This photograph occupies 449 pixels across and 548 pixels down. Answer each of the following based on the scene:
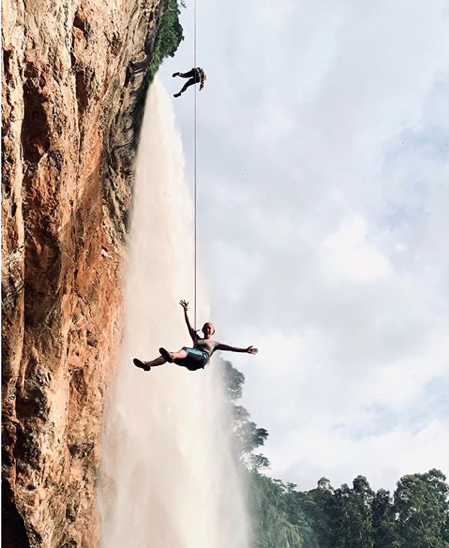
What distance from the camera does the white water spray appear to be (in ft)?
56.9

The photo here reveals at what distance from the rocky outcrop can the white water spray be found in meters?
2.38

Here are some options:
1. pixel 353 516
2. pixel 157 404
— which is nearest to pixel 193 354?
pixel 157 404

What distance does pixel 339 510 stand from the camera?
46531 mm

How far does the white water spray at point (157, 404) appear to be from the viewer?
17328 mm

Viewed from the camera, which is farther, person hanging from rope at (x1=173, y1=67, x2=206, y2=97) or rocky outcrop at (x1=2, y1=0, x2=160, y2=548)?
person hanging from rope at (x1=173, y1=67, x2=206, y2=97)

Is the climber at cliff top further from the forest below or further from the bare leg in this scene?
the forest below

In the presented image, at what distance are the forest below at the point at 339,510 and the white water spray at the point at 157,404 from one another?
19.4m

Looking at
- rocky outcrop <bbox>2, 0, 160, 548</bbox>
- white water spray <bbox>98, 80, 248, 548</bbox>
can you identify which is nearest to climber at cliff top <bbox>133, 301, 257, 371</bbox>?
rocky outcrop <bbox>2, 0, 160, 548</bbox>

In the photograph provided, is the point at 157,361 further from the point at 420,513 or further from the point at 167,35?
the point at 420,513

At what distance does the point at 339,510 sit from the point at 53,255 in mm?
42321

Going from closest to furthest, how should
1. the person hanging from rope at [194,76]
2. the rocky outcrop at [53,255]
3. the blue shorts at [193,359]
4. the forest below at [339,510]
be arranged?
the rocky outcrop at [53,255] → the blue shorts at [193,359] → the person hanging from rope at [194,76] → the forest below at [339,510]

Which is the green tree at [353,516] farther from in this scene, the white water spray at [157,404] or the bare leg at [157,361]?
the bare leg at [157,361]

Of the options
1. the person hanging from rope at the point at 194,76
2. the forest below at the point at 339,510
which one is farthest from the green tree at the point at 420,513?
the person hanging from rope at the point at 194,76

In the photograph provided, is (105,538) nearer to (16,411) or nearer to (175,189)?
(16,411)
